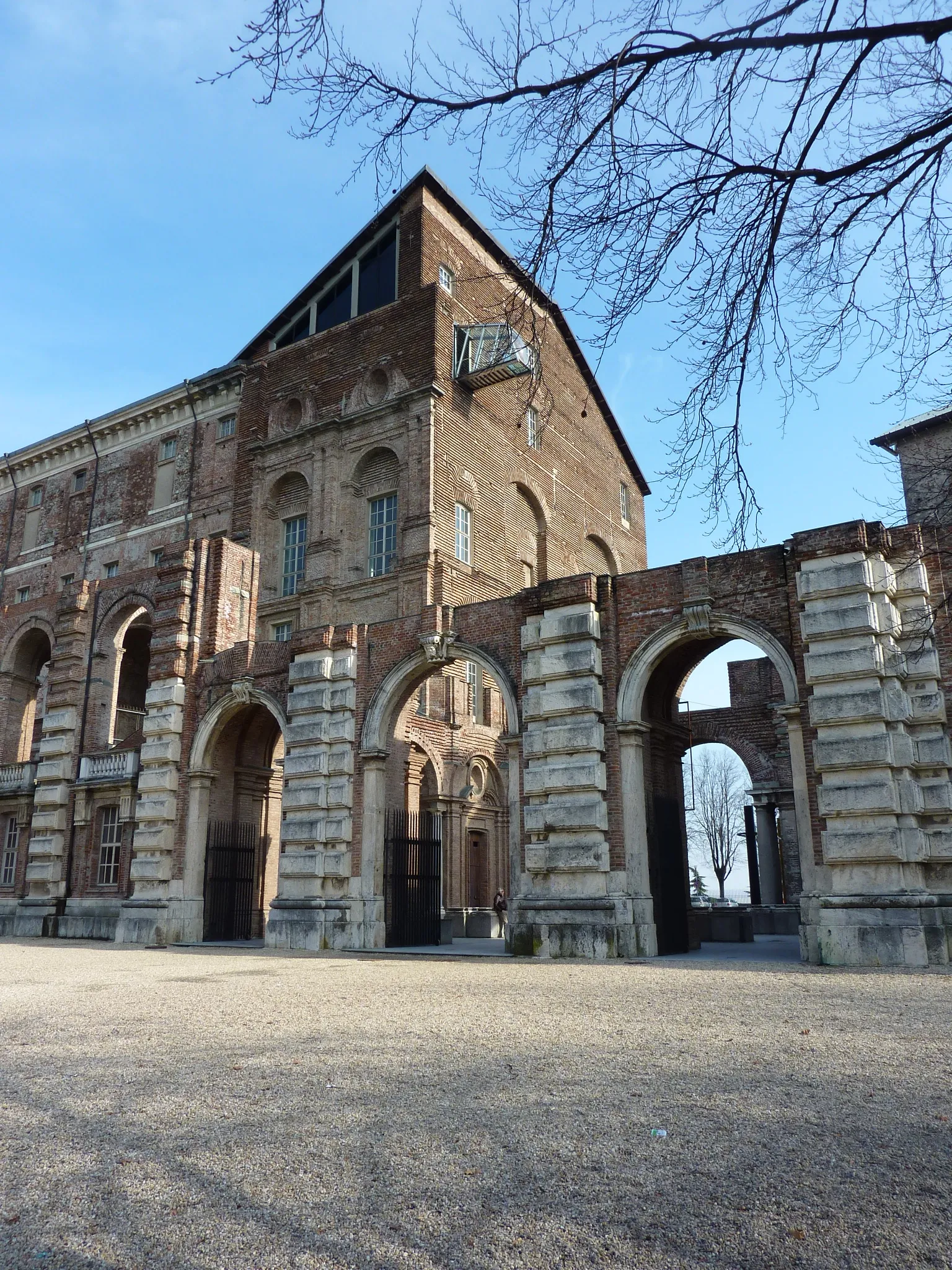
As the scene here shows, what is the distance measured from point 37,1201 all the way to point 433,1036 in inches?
161

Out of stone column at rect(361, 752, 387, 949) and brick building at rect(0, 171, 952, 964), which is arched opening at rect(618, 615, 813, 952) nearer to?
A: brick building at rect(0, 171, 952, 964)

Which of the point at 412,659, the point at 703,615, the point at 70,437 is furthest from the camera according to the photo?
the point at 70,437

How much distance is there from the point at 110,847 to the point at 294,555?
10.3 metres

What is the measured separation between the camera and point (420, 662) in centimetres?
1838

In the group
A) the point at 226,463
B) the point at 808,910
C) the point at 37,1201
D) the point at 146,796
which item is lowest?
the point at 37,1201

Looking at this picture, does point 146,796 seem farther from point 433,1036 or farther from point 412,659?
point 433,1036

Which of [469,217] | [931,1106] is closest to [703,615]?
[931,1106]

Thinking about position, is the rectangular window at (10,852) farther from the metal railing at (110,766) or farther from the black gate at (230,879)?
the black gate at (230,879)

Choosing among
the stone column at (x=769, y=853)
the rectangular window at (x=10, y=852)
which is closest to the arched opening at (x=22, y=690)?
the rectangular window at (x=10, y=852)

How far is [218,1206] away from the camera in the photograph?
382 cm

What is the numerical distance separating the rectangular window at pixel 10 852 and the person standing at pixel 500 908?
13.2 m

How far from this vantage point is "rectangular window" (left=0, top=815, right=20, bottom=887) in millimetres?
26375

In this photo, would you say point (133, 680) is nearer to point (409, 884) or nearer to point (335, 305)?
point (335, 305)

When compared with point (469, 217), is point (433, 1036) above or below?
below
